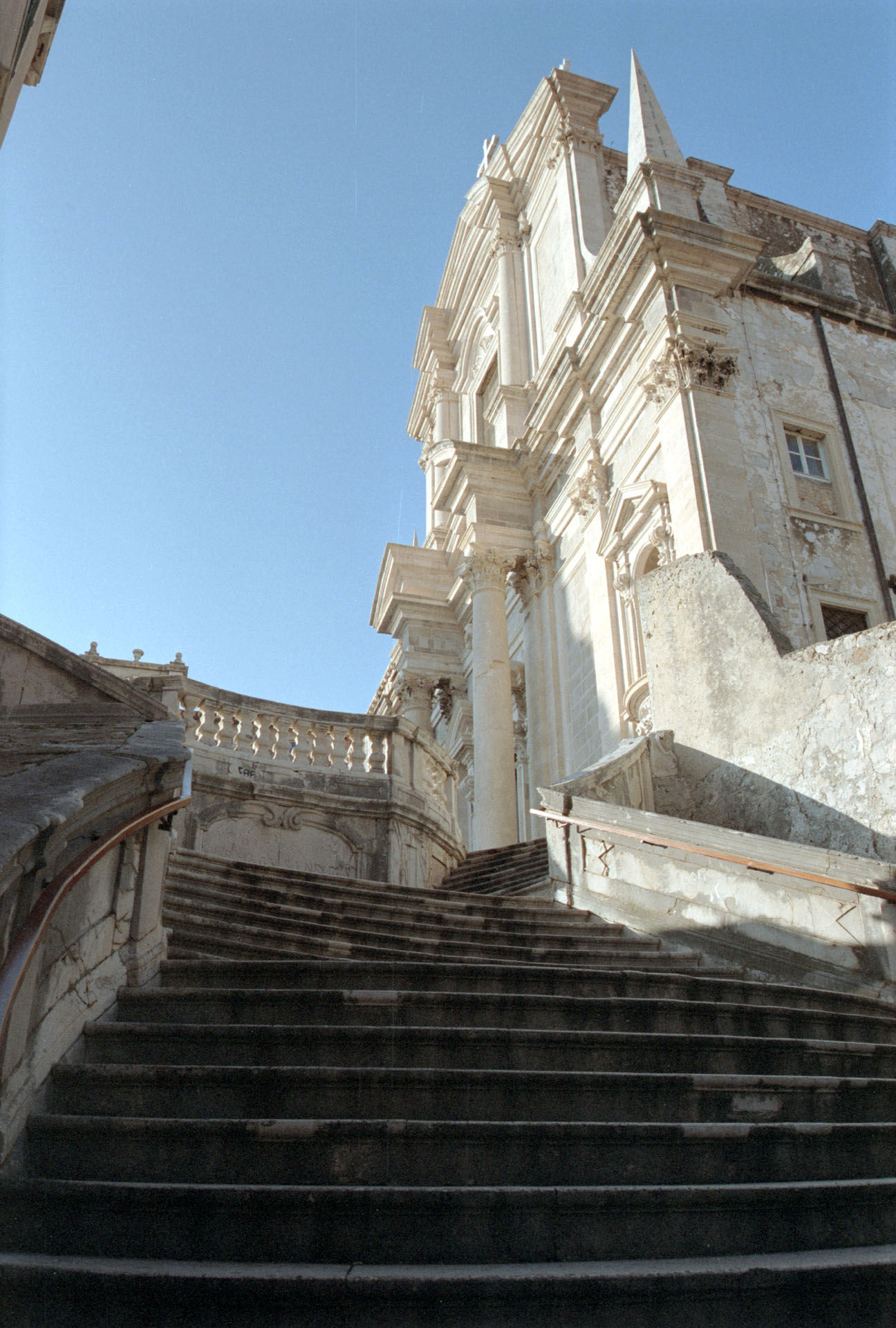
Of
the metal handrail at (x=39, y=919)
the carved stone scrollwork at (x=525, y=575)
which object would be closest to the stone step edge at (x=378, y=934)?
the metal handrail at (x=39, y=919)

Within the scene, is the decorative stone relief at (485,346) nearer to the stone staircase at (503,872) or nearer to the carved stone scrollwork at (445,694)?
the carved stone scrollwork at (445,694)

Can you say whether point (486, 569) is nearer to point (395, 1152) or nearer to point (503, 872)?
point (503, 872)

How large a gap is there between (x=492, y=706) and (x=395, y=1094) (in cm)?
1550

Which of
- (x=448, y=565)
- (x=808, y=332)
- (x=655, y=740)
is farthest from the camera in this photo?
(x=448, y=565)

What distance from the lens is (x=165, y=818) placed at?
520cm

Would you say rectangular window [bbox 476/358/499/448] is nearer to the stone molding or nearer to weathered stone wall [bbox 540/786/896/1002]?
the stone molding

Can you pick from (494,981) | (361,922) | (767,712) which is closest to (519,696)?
(767,712)

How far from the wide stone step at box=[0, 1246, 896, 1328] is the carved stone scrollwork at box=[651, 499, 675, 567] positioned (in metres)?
13.0

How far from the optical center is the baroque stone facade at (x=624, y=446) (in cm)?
1552

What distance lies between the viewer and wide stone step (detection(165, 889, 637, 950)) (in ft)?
21.8

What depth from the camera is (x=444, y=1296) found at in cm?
290

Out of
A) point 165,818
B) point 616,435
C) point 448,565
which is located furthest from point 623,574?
point 165,818

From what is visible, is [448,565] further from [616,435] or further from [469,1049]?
[469,1049]

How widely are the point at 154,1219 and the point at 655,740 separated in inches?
331
